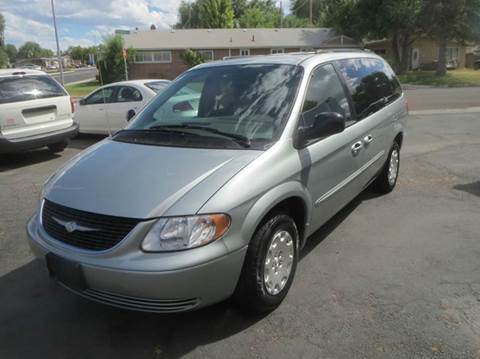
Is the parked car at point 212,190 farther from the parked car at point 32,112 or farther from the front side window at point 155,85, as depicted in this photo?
the front side window at point 155,85

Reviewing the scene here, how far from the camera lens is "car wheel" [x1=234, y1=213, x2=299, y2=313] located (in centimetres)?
298

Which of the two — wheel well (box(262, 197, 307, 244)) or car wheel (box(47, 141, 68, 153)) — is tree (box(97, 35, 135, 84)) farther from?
wheel well (box(262, 197, 307, 244))

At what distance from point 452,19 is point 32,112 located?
3491 centimetres

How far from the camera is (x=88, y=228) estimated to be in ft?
9.20

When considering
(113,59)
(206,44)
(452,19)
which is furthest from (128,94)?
(206,44)

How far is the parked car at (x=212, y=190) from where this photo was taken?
2.67 metres

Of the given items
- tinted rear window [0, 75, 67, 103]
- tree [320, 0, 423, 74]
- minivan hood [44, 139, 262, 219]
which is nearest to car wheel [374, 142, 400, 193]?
minivan hood [44, 139, 262, 219]

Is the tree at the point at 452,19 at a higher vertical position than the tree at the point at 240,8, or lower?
lower

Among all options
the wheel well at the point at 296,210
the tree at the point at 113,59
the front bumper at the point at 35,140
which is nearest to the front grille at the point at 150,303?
the wheel well at the point at 296,210

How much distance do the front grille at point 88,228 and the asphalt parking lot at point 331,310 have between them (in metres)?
0.73

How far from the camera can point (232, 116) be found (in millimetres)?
3719

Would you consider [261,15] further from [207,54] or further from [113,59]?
[113,59]

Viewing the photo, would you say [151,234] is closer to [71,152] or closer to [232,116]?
[232,116]

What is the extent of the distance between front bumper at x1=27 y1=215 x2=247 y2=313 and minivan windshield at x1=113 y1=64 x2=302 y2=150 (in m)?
0.97
